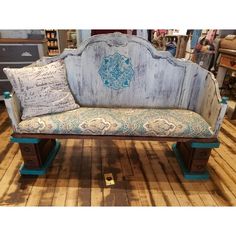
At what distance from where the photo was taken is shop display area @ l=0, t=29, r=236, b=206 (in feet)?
5.33

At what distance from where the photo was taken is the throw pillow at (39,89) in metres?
1.64

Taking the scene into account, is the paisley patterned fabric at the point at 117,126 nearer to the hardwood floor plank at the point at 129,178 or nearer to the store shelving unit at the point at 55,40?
the hardwood floor plank at the point at 129,178

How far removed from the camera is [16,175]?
70.6 inches

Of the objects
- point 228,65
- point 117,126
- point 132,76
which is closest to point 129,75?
point 132,76

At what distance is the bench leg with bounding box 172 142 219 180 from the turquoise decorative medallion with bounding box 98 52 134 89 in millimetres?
784

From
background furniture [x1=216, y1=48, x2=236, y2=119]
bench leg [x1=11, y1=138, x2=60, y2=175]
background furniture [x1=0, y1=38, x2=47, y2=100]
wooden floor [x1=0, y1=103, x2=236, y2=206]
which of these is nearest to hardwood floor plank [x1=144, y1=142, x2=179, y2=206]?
wooden floor [x1=0, y1=103, x2=236, y2=206]

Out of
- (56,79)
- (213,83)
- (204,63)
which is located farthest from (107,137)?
(204,63)

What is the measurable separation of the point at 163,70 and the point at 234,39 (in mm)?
1740

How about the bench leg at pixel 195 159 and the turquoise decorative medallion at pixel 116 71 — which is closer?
the bench leg at pixel 195 159

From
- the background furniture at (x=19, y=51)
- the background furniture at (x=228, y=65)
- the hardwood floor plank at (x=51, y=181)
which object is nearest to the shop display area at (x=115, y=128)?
the hardwood floor plank at (x=51, y=181)

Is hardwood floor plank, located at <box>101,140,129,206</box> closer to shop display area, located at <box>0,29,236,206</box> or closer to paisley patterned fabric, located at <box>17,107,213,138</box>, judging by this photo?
shop display area, located at <box>0,29,236,206</box>

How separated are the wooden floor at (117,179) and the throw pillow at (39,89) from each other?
54 cm
